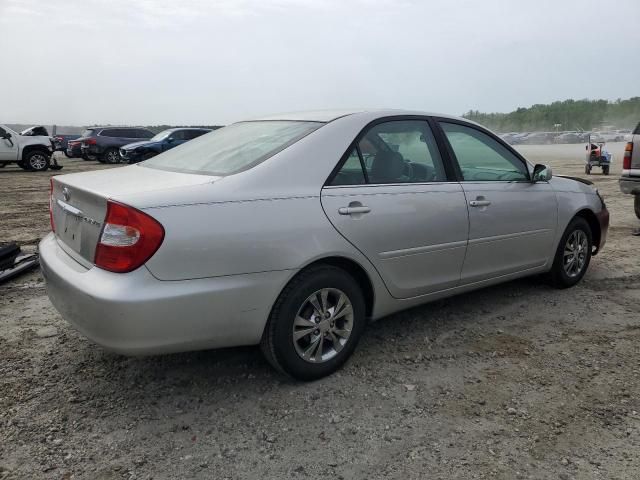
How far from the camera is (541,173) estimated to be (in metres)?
4.27

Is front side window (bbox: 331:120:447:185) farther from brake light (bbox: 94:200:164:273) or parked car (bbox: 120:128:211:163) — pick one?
parked car (bbox: 120:128:211:163)

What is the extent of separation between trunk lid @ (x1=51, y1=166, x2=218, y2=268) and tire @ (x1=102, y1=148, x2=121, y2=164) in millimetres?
21915

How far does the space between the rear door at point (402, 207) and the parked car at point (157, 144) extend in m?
16.6

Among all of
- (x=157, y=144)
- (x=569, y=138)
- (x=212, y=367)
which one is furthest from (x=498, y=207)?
(x=569, y=138)

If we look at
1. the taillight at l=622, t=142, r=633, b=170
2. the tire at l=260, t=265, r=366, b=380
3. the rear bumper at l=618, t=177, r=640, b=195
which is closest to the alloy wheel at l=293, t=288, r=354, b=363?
the tire at l=260, t=265, r=366, b=380

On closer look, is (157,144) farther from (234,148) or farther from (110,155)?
(234,148)

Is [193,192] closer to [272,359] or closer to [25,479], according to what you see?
[272,359]

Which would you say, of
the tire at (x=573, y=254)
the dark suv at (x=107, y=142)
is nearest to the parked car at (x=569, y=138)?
the dark suv at (x=107, y=142)

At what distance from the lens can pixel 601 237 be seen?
5086 mm

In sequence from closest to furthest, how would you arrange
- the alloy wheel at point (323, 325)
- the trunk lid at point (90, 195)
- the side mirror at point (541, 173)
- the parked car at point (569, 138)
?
the trunk lid at point (90, 195), the alloy wheel at point (323, 325), the side mirror at point (541, 173), the parked car at point (569, 138)

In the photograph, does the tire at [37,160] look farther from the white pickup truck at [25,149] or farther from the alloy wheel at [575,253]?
the alloy wheel at [575,253]

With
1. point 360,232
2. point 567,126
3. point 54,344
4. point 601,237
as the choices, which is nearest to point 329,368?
point 360,232

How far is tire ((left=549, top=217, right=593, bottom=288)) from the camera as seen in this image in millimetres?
4645

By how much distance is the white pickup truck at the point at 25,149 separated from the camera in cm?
1838
